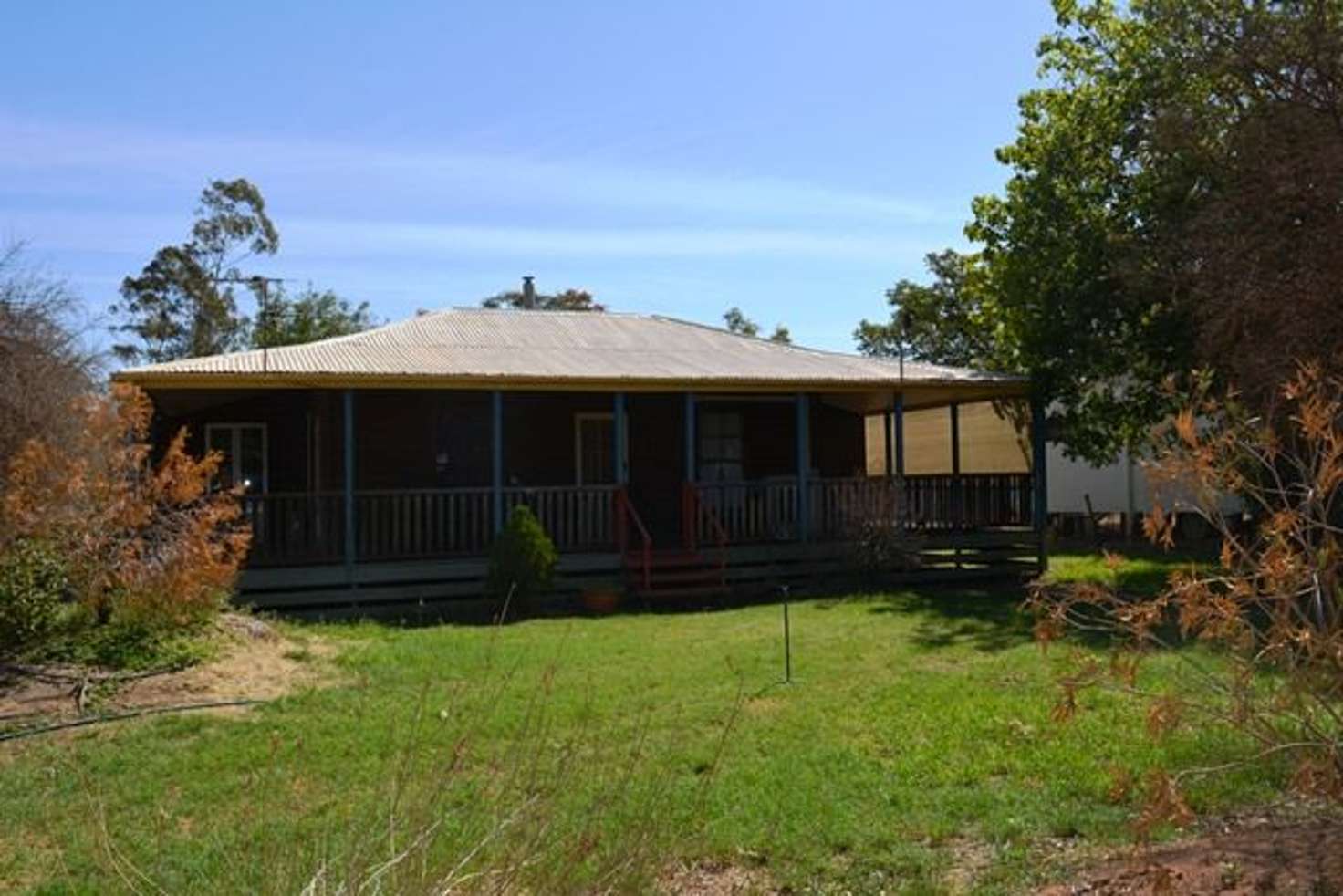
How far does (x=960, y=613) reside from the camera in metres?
15.6

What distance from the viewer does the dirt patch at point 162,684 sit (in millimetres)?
9703

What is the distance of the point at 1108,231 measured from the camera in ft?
67.1

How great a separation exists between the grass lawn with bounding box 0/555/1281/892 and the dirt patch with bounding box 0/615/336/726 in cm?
47

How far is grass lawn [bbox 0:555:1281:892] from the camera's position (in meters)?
4.47

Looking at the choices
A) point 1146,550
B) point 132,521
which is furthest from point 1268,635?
point 1146,550

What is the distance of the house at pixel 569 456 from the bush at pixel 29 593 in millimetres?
3949

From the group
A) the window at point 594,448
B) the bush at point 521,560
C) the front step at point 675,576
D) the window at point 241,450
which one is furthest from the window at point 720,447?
the window at point 241,450

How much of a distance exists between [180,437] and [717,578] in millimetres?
7894

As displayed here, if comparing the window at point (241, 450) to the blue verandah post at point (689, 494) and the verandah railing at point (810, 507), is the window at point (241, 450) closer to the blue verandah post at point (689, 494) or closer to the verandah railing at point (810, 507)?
the blue verandah post at point (689, 494)

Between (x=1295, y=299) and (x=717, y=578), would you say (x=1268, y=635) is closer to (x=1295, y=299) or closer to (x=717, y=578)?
(x=1295, y=299)

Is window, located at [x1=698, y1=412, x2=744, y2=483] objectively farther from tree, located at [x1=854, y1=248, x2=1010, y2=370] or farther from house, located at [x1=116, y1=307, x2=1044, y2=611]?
tree, located at [x1=854, y1=248, x2=1010, y2=370]

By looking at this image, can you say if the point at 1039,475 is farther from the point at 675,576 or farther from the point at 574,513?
the point at 574,513

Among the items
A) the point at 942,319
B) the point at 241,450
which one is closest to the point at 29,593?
the point at 241,450

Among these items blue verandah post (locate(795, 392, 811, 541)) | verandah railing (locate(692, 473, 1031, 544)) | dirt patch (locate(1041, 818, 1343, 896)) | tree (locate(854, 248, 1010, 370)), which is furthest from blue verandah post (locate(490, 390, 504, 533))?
tree (locate(854, 248, 1010, 370))
